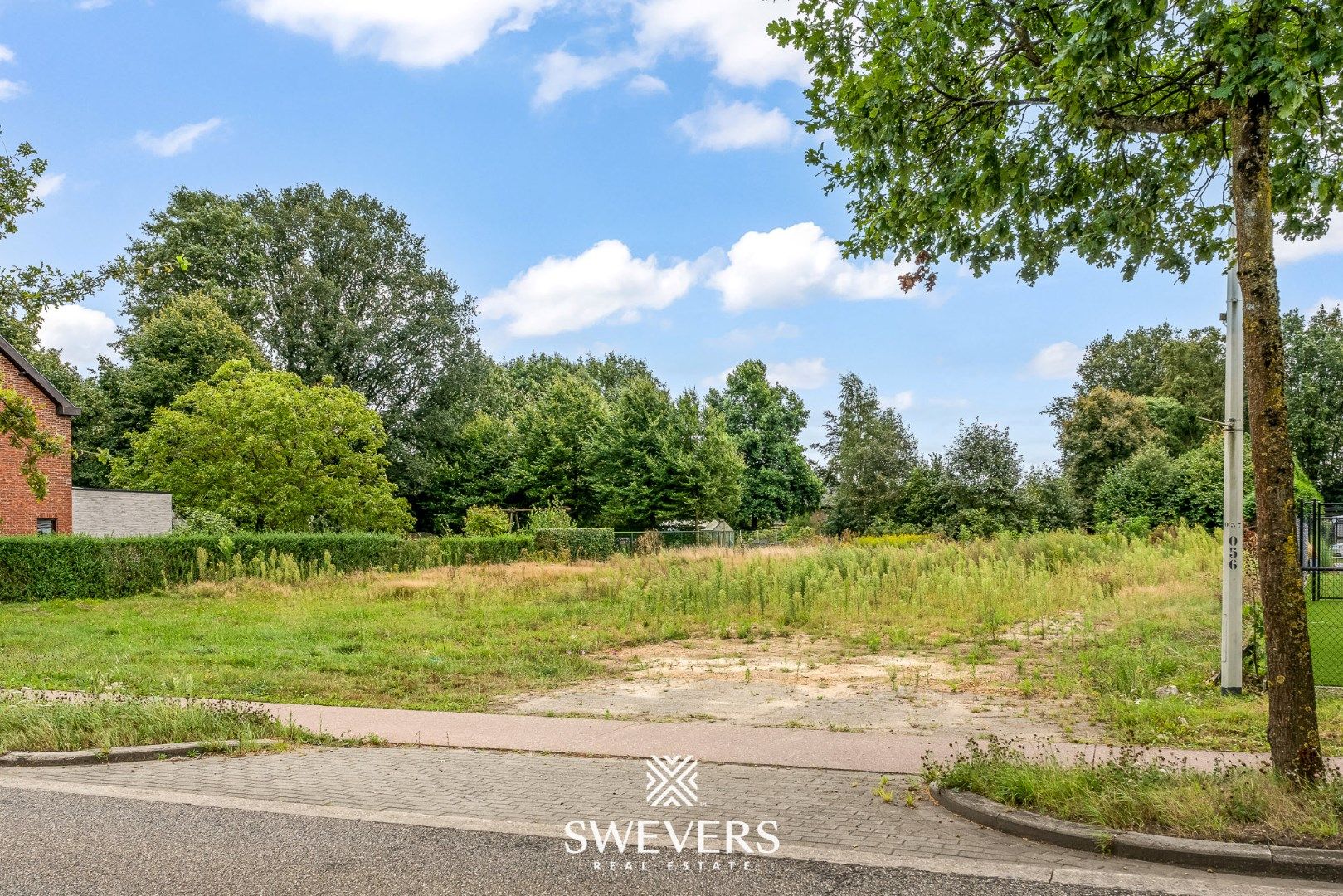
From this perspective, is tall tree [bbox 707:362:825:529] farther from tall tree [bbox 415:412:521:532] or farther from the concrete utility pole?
the concrete utility pole

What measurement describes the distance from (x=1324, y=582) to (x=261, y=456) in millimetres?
34954

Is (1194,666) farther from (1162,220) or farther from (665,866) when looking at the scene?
(665,866)

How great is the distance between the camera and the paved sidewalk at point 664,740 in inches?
302

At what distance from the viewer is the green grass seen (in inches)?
348

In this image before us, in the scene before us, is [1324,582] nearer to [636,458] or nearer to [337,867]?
[337,867]

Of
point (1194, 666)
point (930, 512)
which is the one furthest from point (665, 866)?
point (930, 512)

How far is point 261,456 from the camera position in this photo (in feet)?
127

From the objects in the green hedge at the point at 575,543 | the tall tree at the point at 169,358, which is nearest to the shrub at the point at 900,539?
the green hedge at the point at 575,543

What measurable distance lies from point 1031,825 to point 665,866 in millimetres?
2155

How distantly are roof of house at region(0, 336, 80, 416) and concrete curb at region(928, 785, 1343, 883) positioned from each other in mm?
31714

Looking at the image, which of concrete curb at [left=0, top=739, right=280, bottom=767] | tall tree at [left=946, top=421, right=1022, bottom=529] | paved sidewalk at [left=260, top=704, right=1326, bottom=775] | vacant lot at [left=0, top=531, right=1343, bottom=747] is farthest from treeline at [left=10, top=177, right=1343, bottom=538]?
concrete curb at [left=0, top=739, right=280, bottom=767]

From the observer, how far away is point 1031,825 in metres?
5.75

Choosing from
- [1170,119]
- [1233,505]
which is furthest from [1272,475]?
[1233,505]

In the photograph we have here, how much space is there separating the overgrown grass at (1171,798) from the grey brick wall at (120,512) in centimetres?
3352
